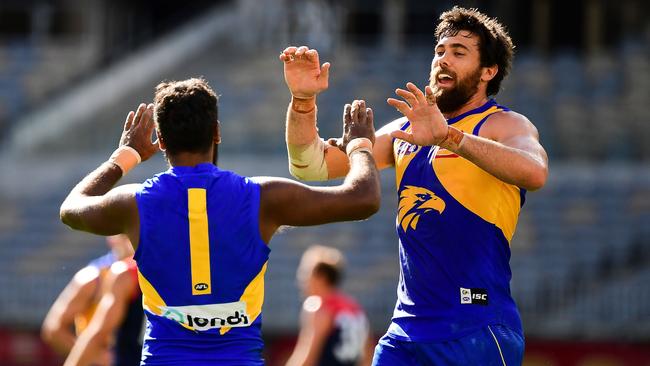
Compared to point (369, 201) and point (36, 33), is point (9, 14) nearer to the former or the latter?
point (36, 33)

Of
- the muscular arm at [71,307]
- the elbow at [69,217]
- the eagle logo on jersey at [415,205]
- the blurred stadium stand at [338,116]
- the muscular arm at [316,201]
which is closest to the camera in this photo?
the muscular arm at [316,201]

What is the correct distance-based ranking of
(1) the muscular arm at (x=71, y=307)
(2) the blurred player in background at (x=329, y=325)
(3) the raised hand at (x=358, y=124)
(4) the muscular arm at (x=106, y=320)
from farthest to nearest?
(2) the blurred player in background at (x=329, y=325) < (1) the muscular arm at (x=71, y=307) < (4) the muscular arm at (x=106, y=320) < (3) the raised hand at (x=358, y=124)

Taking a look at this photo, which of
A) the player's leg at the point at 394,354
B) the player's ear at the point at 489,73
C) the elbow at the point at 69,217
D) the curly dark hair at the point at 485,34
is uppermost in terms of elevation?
the curly dark hair at the point at 485,34

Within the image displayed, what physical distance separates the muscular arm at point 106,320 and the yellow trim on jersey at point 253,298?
3.85 meters

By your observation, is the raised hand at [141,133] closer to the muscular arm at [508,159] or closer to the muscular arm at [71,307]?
the muscular arm at [508,159]

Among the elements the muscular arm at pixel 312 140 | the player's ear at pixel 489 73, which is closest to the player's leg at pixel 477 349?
the muscular arm at pixel 312 140

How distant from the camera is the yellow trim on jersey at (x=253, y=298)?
17.6 ft

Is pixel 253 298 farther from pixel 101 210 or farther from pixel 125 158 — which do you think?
pixel 125 158

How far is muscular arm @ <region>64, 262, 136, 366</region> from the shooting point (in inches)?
357

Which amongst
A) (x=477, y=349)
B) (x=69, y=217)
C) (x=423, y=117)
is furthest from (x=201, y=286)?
(x=477, y=349)

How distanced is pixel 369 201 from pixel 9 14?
75.4 feet

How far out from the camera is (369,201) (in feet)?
17.4

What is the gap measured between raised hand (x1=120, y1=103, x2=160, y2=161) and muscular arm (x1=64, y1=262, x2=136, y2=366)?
134 inches

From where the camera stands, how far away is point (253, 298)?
5.40 m
